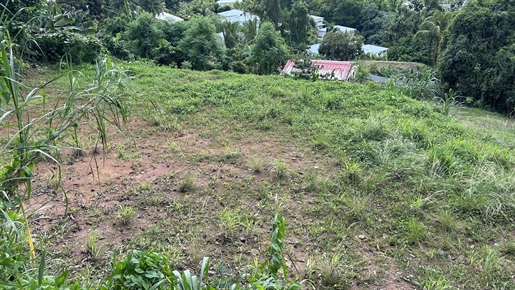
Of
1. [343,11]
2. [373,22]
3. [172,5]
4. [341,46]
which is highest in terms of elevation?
[343,11]

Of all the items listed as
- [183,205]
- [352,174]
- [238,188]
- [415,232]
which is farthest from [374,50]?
[183,205]

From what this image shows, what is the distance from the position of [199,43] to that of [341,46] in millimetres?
19728

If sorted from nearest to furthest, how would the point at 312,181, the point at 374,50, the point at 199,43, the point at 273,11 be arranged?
the point at 312,181, the point at 199,43, the point at 374,50, the point at 273,11

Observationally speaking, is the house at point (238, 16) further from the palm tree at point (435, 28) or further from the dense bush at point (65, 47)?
the dense bush at point (65, 47)

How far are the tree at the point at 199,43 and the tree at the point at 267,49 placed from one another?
1164 millimetres

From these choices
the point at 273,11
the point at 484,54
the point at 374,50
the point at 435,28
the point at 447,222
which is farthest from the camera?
the point at 273,11

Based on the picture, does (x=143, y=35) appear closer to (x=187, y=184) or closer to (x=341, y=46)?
(x=187, y=184)

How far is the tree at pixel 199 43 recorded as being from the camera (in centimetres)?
892

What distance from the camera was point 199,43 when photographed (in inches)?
352

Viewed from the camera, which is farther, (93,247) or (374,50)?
(374,50)

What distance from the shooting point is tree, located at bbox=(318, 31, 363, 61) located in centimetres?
2644

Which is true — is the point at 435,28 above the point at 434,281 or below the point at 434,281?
above

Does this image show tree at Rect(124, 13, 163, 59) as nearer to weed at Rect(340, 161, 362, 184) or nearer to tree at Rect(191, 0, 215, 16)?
weed at Rect(340, 161, 362, 184)

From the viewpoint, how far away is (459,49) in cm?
1422
